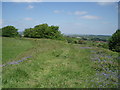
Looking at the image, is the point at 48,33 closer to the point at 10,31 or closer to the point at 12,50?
the point at 10,31

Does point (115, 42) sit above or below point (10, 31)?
below

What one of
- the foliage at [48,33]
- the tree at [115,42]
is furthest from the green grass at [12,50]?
the foliage at [48,33]

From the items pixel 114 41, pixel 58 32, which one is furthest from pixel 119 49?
pixel 58 32

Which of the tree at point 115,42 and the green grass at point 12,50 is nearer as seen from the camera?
the green grass at point 12,50

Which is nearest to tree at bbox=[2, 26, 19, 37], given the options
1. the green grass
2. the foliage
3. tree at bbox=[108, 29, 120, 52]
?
the foliage

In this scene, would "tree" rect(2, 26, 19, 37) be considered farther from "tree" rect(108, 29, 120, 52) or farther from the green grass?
"tree" rect(108, 29, 120, 52)

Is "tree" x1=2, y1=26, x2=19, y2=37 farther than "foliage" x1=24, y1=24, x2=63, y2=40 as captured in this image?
Yes

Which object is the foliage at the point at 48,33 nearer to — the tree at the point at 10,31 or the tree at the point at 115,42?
the tree at the point at 10,31

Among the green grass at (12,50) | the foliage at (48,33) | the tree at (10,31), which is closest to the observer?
the green grass at (12,50)

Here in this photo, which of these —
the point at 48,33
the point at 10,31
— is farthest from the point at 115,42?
the point at 10,31

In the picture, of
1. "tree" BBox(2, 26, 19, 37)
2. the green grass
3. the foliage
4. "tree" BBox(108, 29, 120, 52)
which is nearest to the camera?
the green grass

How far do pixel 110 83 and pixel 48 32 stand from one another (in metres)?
54.7

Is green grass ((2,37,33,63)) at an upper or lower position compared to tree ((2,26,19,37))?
lower

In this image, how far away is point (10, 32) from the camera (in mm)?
64812
